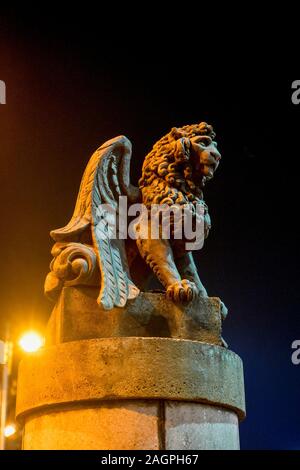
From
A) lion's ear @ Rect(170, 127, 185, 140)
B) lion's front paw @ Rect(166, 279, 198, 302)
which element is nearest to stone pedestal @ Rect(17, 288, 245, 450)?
lion's front paw @ Rect(166, 279, 198, 302)

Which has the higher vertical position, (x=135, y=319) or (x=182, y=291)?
(x=182, y=291)

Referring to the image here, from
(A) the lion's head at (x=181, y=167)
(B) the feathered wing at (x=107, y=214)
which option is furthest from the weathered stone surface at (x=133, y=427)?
(A) the lion's head at (x=181, y=167)

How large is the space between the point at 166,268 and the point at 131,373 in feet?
3.18

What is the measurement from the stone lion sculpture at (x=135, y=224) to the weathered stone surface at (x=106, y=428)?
31.2 inches

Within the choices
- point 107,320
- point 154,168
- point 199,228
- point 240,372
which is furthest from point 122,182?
point 240,372

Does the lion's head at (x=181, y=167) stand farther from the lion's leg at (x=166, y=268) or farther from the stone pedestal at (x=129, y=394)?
the stone pedestal at (x=129, y=394)

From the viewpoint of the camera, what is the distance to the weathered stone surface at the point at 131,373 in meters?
4.24

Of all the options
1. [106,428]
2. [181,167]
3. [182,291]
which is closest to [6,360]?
[181,167]

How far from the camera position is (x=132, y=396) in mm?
4199

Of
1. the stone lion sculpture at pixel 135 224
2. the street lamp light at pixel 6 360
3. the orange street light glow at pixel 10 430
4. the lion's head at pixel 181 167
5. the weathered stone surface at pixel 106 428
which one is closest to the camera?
the weathered stone surface at pixel 106 428

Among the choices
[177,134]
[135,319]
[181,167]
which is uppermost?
[177,134]

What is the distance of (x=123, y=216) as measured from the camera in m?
5.25

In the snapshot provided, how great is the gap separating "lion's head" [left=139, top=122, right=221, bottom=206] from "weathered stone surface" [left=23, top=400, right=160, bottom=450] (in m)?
1.71

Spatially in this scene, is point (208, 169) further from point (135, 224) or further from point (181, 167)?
point (135, 224)
